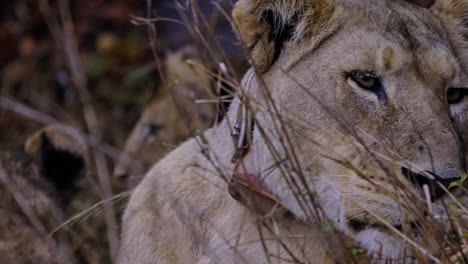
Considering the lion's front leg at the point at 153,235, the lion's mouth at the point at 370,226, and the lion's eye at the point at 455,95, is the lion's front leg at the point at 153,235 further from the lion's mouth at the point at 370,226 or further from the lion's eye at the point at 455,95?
the lion's eye at the point at 455,95

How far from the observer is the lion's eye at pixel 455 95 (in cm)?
264

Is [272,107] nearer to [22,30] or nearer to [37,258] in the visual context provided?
[37,258]

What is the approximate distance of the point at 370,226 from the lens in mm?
2359

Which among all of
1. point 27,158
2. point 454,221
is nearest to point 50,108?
point 27,158

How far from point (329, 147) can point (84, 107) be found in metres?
1.23

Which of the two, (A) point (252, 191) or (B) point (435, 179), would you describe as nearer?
(B) point (435, 179)

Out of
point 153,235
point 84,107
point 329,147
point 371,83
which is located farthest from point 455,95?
point 84,107

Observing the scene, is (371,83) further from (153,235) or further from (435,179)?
(153,235)

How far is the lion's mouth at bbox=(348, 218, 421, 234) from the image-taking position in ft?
7.64

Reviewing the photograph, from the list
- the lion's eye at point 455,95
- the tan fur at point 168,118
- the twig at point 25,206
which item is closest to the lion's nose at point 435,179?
the lion's eye at point 455,95

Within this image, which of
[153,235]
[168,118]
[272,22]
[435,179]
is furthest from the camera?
[168,118]

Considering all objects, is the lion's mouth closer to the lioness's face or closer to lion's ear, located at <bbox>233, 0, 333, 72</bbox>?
the lioness's face

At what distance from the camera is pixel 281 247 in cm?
254

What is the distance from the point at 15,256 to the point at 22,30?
360 cm
